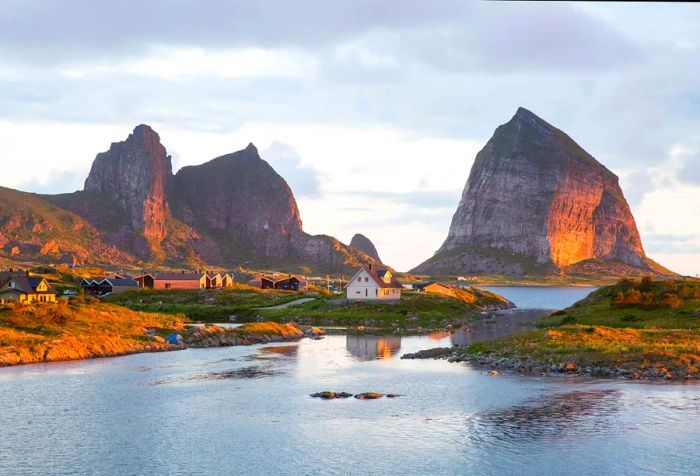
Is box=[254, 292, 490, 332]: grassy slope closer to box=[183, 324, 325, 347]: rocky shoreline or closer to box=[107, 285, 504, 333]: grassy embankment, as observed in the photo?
box=[107, 285, 504, 333]: grassy embankment

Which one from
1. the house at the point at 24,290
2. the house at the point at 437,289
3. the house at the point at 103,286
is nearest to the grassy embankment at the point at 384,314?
the house at the point at 437,289

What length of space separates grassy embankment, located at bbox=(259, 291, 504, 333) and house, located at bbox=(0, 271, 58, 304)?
34662 millimetres

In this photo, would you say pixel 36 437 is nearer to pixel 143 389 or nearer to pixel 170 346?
pixel 143 389

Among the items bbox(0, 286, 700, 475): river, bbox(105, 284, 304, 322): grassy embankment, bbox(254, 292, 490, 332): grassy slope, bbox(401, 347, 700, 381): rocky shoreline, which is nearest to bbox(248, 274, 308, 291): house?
bbox(105, 284, 304, 322): grassy embankment

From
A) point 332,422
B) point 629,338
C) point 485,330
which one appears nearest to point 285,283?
point 485,330

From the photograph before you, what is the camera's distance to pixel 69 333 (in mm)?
72062

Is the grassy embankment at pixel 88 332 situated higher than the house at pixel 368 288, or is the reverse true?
the house at pixel 368 288

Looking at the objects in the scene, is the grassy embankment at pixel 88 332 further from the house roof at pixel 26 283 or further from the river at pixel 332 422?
the house roof at pixel 26 283

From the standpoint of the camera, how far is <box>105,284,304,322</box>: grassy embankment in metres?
119

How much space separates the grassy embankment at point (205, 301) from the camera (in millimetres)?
119062

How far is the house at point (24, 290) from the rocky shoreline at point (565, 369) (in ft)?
228

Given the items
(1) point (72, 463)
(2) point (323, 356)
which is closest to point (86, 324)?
(2) point (323, 356)

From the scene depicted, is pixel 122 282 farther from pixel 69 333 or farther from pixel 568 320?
pixel 568 320

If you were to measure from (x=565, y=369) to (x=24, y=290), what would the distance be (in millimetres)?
83379
